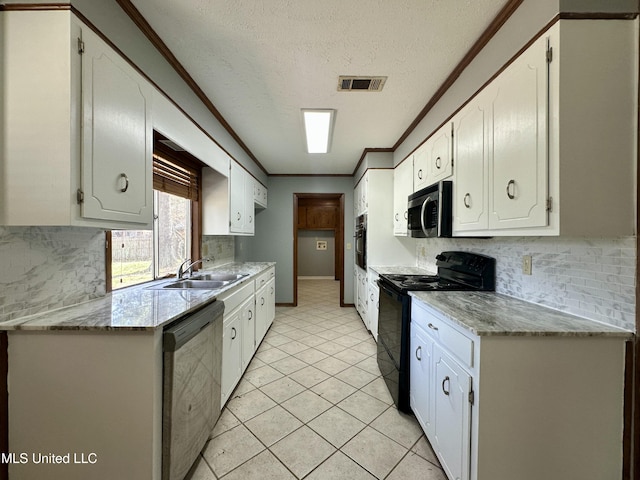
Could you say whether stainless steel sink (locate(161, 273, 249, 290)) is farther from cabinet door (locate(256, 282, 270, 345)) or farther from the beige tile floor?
the beige tile floor

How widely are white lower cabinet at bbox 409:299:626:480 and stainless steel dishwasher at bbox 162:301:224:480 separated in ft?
4.39

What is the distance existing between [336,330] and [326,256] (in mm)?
4631

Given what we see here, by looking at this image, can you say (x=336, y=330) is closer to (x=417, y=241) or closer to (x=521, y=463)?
(x=417, y=241)

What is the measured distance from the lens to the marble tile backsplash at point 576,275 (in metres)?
1.08

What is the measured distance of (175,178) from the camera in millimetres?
2359

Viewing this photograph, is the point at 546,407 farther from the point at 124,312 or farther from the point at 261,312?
the point at 261,312

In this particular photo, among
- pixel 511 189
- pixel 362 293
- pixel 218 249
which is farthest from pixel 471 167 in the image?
pixel 218 249

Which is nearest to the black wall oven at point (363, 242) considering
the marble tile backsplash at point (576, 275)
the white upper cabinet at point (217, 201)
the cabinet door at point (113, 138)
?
the white upper cabinet at point (217, 201)

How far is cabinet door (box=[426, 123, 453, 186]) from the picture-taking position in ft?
6.40

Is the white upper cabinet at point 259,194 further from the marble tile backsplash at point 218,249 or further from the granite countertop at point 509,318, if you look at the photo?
the granite countertop at point 509,318

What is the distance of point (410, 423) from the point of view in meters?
1.82

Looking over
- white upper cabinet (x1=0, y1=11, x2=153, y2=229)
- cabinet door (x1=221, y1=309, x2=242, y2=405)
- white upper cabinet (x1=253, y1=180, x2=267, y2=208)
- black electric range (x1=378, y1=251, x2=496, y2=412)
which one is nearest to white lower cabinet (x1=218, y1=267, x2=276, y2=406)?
cabinet door (x1=221, y1=309, x2=242, y2=405)

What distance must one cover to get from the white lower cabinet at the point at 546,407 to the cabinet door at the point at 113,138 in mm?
1786

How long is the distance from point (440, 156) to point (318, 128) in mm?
1359
